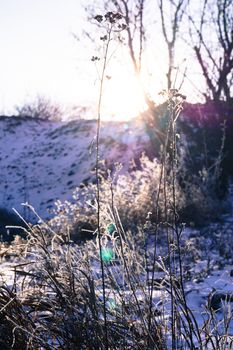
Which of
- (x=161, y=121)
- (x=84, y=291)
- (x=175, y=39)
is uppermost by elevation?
(x=175, y=39)

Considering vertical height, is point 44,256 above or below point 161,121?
below

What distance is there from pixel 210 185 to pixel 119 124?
30.7 feet

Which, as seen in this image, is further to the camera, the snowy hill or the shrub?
the shrub

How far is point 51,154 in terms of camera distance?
19328mm

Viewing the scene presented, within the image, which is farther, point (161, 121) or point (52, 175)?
point (52, 175)

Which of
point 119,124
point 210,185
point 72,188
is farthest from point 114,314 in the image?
point 119,124

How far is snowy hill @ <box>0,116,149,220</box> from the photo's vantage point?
16.3m

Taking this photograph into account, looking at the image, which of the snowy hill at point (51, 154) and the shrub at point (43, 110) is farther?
the shrub at point (43, 110)

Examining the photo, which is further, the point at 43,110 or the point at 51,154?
the point at 43,110

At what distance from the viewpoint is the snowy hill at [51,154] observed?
16.3 metres

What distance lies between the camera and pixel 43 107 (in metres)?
38.1

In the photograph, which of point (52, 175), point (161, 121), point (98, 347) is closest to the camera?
point (98, 347)

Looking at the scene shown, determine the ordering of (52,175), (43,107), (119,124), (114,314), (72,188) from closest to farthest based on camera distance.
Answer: (114,314) < (72,188) < (52,175) < (119,124) < (43,107)

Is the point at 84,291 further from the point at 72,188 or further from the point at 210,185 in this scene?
the point at 72,188
